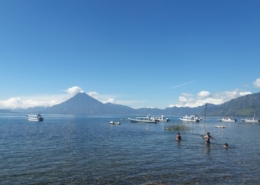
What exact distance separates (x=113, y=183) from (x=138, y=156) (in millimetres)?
13114

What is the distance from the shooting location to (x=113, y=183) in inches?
824

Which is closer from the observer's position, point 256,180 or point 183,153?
point 256,180

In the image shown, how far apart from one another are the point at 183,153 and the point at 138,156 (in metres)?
8.45

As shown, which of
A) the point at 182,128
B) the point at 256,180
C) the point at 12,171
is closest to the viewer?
the point at 256,180

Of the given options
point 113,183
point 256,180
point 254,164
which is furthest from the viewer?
point 254,164

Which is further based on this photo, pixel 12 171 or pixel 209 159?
pixel 209 159

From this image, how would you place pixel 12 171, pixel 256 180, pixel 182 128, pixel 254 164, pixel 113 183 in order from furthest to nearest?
pixel 182 128, pixel 254 164, pixel 12 171, pixel 256 180, pixel 113 183

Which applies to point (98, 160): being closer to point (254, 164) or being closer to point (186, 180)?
point (186, 180)

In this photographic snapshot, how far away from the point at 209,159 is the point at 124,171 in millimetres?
14601

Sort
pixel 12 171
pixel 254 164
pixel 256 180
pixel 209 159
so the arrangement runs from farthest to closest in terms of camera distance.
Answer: pixel 209 159 < pixel 254 164 < pixel 12 171 < pixel 256 180

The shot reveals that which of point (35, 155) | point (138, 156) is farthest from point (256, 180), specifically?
point (35, 155)

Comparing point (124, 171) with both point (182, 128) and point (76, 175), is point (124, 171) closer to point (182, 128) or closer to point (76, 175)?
point (76, 175)

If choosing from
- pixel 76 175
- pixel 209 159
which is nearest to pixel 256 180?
pixel 209 159

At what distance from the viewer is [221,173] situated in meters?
24.8
